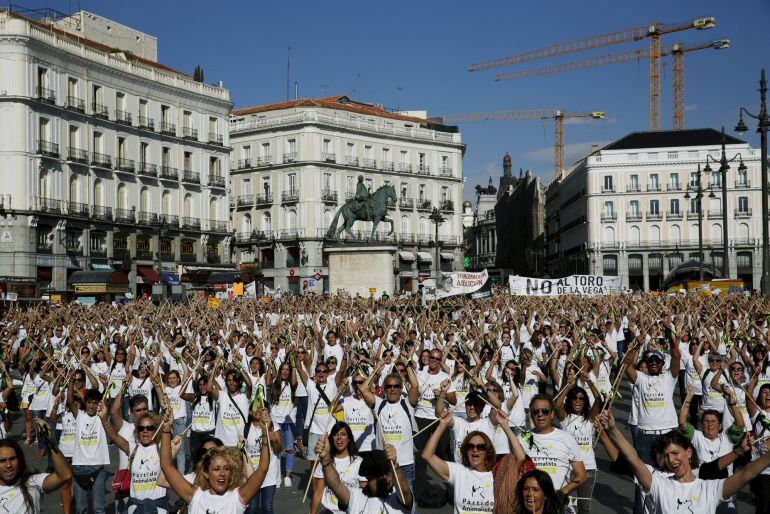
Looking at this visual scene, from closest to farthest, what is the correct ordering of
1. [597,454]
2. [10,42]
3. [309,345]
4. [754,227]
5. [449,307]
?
1. [597,454]
2. [309,345]
3. [449,307]
4. [10,42]
5. [754,227]

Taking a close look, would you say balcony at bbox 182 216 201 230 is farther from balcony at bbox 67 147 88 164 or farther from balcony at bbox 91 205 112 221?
balcony at bbox 67 147 88 164

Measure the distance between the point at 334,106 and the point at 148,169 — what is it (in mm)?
25104

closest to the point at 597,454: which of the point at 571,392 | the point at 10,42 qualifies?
the point at 571,392

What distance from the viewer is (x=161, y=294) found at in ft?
180

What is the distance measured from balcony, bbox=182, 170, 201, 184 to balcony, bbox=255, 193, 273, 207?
46.0ft

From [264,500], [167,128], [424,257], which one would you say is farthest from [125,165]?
[264,500]

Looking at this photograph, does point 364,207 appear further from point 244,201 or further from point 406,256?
point 244,201

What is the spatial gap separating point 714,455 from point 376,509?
366cm

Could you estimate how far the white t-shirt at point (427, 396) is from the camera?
10711 mm

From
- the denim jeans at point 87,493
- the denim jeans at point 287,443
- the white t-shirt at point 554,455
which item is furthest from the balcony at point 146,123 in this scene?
the white t-shirt at point 554,455

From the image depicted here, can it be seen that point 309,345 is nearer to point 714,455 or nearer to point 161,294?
point 714,455

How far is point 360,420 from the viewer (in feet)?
30.1

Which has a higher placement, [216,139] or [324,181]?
[216,139]

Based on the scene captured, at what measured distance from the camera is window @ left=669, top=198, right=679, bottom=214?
264 ft
